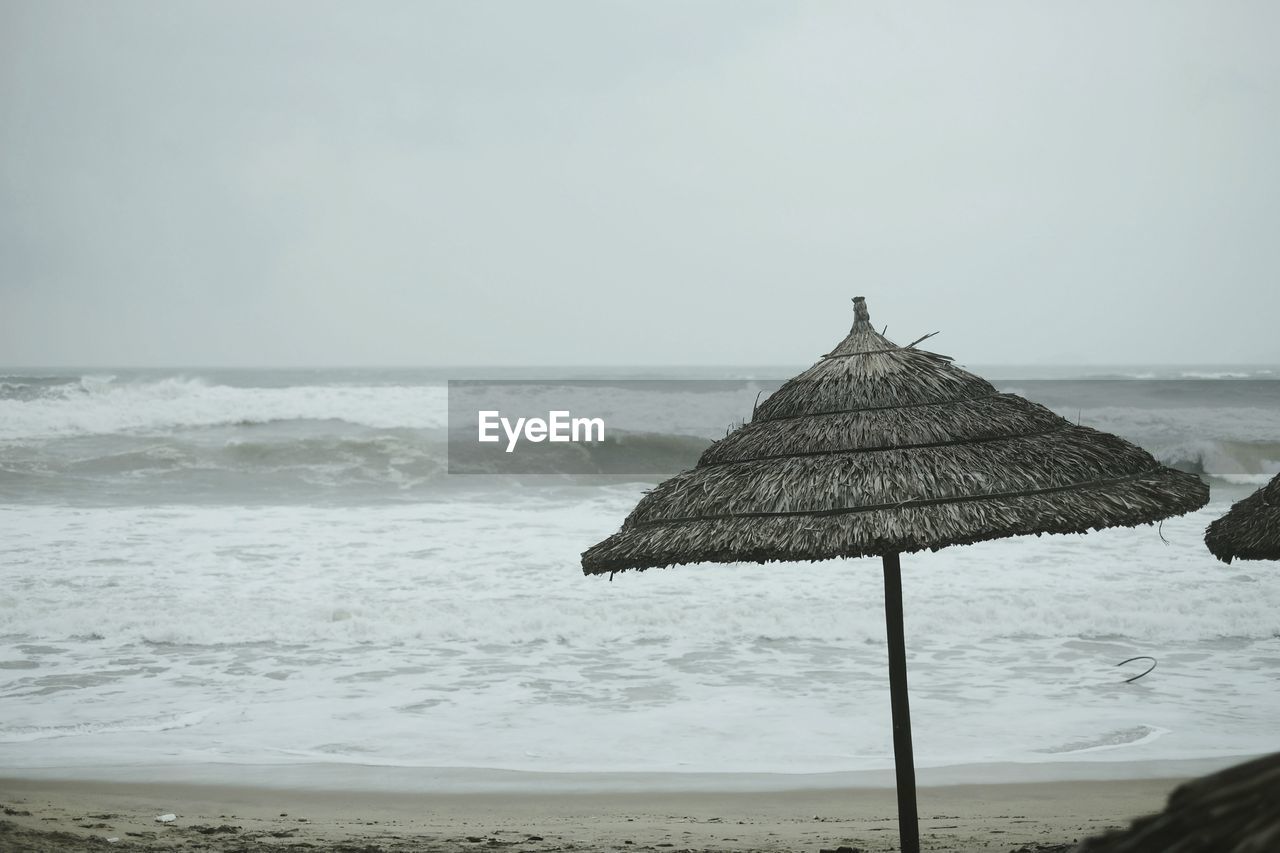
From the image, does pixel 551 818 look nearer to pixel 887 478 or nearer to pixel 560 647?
pixel 887 478

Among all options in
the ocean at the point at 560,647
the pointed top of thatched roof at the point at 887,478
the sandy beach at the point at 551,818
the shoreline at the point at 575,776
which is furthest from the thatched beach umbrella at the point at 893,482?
the ocean at the point at 560,647

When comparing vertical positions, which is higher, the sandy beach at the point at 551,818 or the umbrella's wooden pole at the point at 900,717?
the umbrella's wooden pole at the point at 900,717

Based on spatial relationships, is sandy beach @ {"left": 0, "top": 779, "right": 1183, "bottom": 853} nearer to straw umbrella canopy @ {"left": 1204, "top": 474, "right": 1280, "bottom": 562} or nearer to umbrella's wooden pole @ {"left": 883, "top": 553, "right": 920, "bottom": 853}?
umbrella's wooden pole @ {"left": 883, "top": 553, "right": 920, "bottom": 853}

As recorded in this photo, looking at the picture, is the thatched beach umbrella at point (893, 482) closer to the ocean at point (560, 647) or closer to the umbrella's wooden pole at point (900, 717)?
the umbrella's wooden pole at point (900, 717)

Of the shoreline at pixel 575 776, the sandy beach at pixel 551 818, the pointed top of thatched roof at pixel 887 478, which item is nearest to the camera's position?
the pointed top of thatched roof at pixel 887 478

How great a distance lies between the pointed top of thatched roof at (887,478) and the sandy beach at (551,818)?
1.83m

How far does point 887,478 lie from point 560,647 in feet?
20.6

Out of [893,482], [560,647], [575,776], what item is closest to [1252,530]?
[893,482]

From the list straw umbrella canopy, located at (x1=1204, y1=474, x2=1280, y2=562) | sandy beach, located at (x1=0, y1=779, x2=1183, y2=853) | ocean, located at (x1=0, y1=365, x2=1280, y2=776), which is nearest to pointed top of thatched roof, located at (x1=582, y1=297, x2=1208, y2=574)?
straw umbrella canopy, located at (x1=1204, y1=474, x2=1280, y2=562)

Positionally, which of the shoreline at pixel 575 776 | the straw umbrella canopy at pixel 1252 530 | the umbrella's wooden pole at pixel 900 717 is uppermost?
the straw umbrella canopy at pixel 1252 530

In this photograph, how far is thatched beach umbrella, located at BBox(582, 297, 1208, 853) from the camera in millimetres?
3639

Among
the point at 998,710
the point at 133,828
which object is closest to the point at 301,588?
the point at 133,828

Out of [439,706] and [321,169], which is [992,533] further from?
[321,169]

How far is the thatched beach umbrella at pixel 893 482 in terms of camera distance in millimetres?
3639
